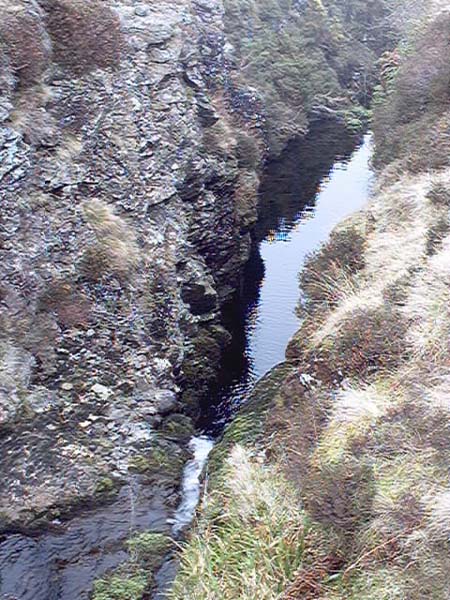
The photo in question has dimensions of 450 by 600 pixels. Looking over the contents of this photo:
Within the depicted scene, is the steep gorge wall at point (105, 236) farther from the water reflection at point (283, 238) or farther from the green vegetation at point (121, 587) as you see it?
the green vegetation at point (121, 587)

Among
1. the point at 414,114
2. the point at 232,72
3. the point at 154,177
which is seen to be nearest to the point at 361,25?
the point at 232,72

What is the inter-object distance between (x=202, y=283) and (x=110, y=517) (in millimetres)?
9624

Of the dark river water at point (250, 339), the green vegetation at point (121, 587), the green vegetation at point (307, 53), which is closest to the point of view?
the green vegetation at point (121, 587)

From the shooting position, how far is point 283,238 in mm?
33250

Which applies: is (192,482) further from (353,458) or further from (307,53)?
(307,53)

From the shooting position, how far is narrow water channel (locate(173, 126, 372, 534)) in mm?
21500

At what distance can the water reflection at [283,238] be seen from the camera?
929 inches

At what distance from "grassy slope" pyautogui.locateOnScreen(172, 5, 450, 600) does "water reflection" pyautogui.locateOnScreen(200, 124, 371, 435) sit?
3.66 meters

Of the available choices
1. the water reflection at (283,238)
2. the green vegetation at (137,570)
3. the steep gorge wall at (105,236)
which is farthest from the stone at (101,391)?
the green vegetation at (137,570)

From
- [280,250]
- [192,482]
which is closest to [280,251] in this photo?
[280,250]

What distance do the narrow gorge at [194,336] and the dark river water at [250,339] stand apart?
0.07 meters

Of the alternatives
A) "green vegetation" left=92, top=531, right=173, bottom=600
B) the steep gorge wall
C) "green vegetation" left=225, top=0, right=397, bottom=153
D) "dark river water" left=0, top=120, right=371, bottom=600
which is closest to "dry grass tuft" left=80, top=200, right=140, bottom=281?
the steep gorge wall

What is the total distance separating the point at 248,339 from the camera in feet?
83.7

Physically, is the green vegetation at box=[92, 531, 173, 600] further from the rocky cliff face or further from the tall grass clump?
the rocky cliff face
